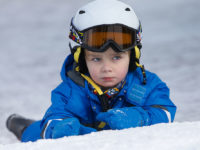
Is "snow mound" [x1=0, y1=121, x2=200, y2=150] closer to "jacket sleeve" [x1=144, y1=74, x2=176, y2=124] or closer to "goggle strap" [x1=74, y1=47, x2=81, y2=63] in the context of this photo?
"jacket sleeve" [x1=144, y1=74, x2=176, y2=124]

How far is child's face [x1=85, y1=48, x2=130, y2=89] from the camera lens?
2.26m

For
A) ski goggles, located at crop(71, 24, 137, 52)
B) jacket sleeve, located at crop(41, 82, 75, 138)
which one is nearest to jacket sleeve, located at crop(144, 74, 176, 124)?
ski goggles, located at crop(71, 24, 137, 52)

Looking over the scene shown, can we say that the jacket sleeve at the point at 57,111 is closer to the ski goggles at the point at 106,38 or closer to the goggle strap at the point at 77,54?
the goggle strap at the point at 77,54

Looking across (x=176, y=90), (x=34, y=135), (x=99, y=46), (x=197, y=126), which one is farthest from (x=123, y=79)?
(x=176, y=90)

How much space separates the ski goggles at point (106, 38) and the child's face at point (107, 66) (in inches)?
1.5

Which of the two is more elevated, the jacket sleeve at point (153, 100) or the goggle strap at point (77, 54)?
the goggle strap at point (77, 54)

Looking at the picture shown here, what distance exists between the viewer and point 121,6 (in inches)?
93.4

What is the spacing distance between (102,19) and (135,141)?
904 millimetres

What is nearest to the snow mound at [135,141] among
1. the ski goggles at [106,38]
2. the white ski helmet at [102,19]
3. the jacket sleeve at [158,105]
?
the jacket sleeve at [158,105]

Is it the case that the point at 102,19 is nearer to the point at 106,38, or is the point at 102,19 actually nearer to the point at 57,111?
the point at 106,38

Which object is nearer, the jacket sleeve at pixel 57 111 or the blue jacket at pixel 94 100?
the jacket sleeve at pixel 57 111

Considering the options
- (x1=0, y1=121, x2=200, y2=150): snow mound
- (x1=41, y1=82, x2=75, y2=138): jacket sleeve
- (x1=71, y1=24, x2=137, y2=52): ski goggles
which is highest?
(x1=71, y1=24, x2=137, y2=52): ski goggles

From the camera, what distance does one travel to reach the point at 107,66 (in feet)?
7.35

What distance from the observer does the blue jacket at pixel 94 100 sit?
2400 mm
